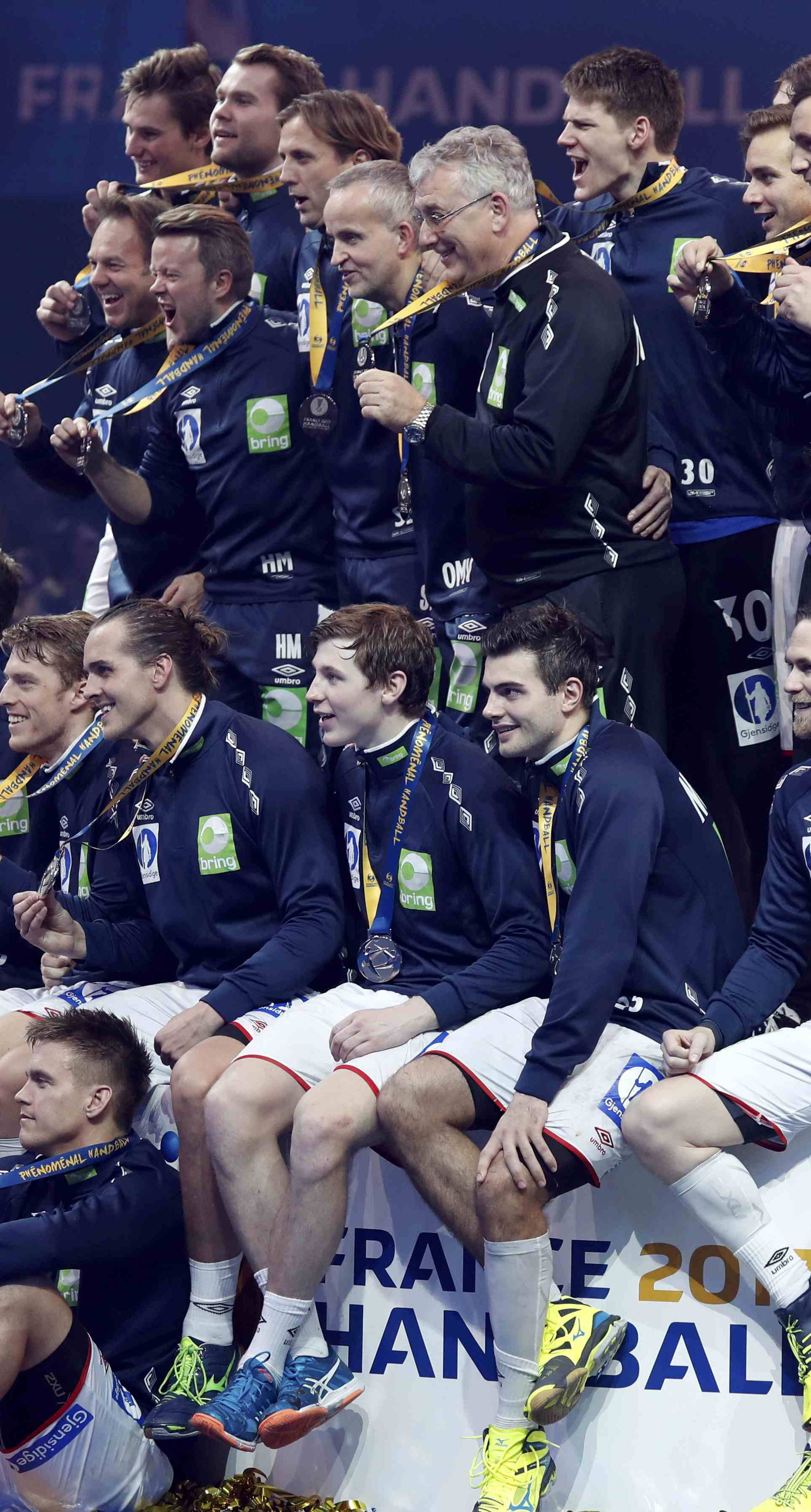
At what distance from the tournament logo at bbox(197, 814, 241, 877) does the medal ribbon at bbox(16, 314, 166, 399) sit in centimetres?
176

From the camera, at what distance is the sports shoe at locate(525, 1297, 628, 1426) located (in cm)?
376

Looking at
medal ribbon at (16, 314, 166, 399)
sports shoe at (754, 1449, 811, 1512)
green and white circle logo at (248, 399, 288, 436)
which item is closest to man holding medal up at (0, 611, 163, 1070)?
green and white circle logo at (248, 399, 288, 436)

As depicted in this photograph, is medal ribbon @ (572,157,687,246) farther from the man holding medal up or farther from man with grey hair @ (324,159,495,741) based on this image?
the man holding medal up

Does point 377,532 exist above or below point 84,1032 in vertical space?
above

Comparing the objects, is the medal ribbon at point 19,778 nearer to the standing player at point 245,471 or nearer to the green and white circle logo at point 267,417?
the standing player at point 245,471

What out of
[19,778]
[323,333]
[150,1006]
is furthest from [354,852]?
[323,333]

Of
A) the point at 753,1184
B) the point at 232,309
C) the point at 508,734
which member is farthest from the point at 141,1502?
the point at 232,309

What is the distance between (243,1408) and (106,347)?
338 centimetres

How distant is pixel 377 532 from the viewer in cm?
509

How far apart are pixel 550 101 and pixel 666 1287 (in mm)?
4387

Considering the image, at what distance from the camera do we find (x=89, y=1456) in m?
3.88

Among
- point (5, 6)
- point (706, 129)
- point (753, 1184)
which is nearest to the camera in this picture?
point (753, 1184)

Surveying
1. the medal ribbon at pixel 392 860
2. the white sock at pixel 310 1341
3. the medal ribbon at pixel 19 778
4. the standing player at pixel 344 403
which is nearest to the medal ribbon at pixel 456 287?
the standing player at pixel 344 403

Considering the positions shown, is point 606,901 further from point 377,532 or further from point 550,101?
point 550,101
